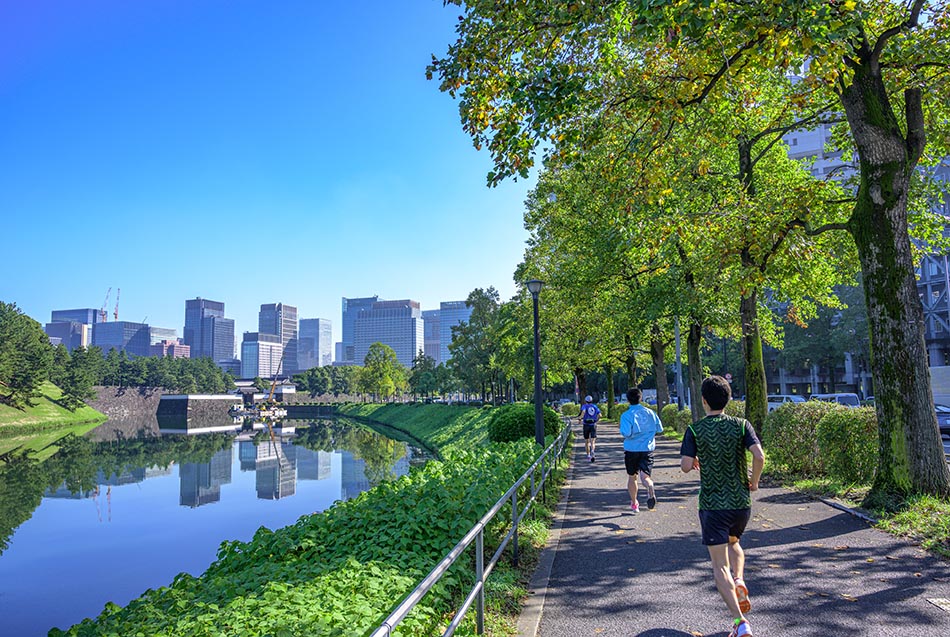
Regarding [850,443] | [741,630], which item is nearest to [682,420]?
[850,443]

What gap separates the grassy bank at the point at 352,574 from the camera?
4.25 metres

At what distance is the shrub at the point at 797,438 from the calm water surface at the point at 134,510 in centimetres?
1233

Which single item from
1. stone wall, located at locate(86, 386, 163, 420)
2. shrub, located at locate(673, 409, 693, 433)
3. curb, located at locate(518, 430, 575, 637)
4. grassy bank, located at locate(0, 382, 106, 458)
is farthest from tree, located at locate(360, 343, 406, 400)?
curb, located at locate(518, 430, 575, 637)

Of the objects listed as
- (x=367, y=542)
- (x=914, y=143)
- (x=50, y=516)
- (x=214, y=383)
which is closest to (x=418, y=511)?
(x=367, y=542)

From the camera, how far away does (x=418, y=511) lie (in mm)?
6758

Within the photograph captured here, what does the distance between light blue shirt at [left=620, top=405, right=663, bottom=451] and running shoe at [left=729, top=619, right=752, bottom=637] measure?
473cm

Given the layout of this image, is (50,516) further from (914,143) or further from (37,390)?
(37,390)

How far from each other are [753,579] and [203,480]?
91.3ft

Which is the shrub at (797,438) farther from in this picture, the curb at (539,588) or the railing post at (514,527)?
the railing post at (514,527)

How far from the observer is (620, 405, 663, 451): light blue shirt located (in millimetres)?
9031

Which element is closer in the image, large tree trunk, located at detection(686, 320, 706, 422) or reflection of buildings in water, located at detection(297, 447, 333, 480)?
large tree trunk, located at detection(686, 320, 706, 422)

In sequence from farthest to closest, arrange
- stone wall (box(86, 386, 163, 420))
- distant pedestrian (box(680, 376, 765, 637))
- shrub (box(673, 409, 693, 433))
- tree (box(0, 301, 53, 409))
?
stone wall (box(86, 386, 163, 420)), tree (box(0, 301, 53, 409)), shrub (box(673, 409, 693, 433)), distant pedestrian (box(680, 376, 765, 637))

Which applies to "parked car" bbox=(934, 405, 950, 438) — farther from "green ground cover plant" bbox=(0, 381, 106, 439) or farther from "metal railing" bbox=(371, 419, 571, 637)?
"green ground cover plant" bbox=(0, 381, 106, 439)

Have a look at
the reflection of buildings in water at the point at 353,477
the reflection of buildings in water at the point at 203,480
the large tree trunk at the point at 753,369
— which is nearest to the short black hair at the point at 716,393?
the large tree trunk at the point at 753,369
